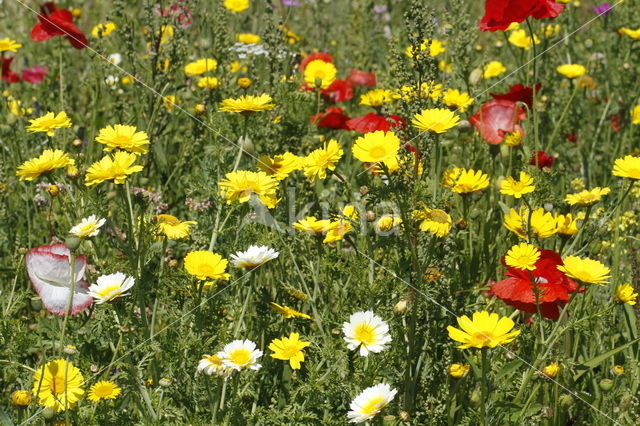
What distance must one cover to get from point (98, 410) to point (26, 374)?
343 mm

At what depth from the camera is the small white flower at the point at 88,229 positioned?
161cm

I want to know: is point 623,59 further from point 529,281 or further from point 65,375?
point 65,375

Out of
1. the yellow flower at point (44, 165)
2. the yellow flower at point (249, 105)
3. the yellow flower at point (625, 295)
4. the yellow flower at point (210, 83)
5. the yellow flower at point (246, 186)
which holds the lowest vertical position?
the yellow flower at point (625, 295)

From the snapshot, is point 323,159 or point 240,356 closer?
point 240,356

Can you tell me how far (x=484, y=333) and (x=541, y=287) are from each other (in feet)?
0.75

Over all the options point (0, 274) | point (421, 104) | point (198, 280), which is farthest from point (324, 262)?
point (0, 274)

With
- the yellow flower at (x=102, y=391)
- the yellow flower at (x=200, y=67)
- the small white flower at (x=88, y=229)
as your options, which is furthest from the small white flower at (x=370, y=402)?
the yellow flower at (x=200, y=67)

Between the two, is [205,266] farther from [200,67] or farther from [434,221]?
[200,67]

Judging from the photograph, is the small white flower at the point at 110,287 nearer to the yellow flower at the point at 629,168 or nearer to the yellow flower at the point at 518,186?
the yellow flower at the point at 518,186

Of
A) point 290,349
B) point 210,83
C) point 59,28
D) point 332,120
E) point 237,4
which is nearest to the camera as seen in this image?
point 290,349

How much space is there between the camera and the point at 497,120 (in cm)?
241

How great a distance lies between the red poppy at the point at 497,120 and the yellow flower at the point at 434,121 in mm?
652

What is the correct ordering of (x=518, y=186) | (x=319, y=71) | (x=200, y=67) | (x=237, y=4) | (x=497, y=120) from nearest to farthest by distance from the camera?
(x=518, y=186), (x=497, y=120), (x=319, y=71), (x=200, y=67), (x=237, y=4)

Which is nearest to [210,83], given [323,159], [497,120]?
[497,120]
